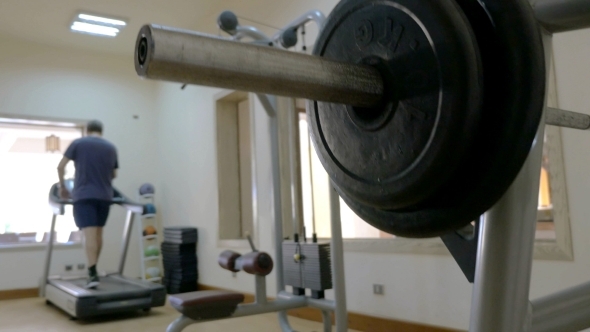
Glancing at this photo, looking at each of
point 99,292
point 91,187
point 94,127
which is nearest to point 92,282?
point 99,292

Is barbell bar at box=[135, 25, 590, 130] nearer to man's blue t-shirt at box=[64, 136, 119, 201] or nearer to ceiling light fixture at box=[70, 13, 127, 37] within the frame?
man's blue t-shirt at box=[64, 136, 119, 201]

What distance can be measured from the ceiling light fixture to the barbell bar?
18.1 ft

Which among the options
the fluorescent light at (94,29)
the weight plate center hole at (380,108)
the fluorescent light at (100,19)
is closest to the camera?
the weight plate center hole at (380,108)

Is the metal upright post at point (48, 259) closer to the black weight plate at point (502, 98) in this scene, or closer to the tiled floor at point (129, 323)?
the tiled floor at point (129, 323)

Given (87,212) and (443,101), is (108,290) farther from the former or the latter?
(443,101)

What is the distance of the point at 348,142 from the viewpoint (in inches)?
21.0

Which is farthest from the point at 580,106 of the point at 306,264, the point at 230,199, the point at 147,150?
the point at 147,150

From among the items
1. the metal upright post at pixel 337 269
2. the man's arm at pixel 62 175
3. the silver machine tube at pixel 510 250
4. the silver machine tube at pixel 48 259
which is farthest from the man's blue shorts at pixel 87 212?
the silver machine tube at pixel 510 250

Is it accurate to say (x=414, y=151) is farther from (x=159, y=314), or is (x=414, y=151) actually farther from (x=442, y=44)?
(x=159, y=314)

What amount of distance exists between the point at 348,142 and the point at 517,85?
0.57 feet

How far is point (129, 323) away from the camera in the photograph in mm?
3959

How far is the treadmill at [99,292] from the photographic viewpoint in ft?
13.0

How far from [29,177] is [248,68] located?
21.7ft

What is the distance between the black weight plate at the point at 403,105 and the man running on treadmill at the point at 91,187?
14.0ft
